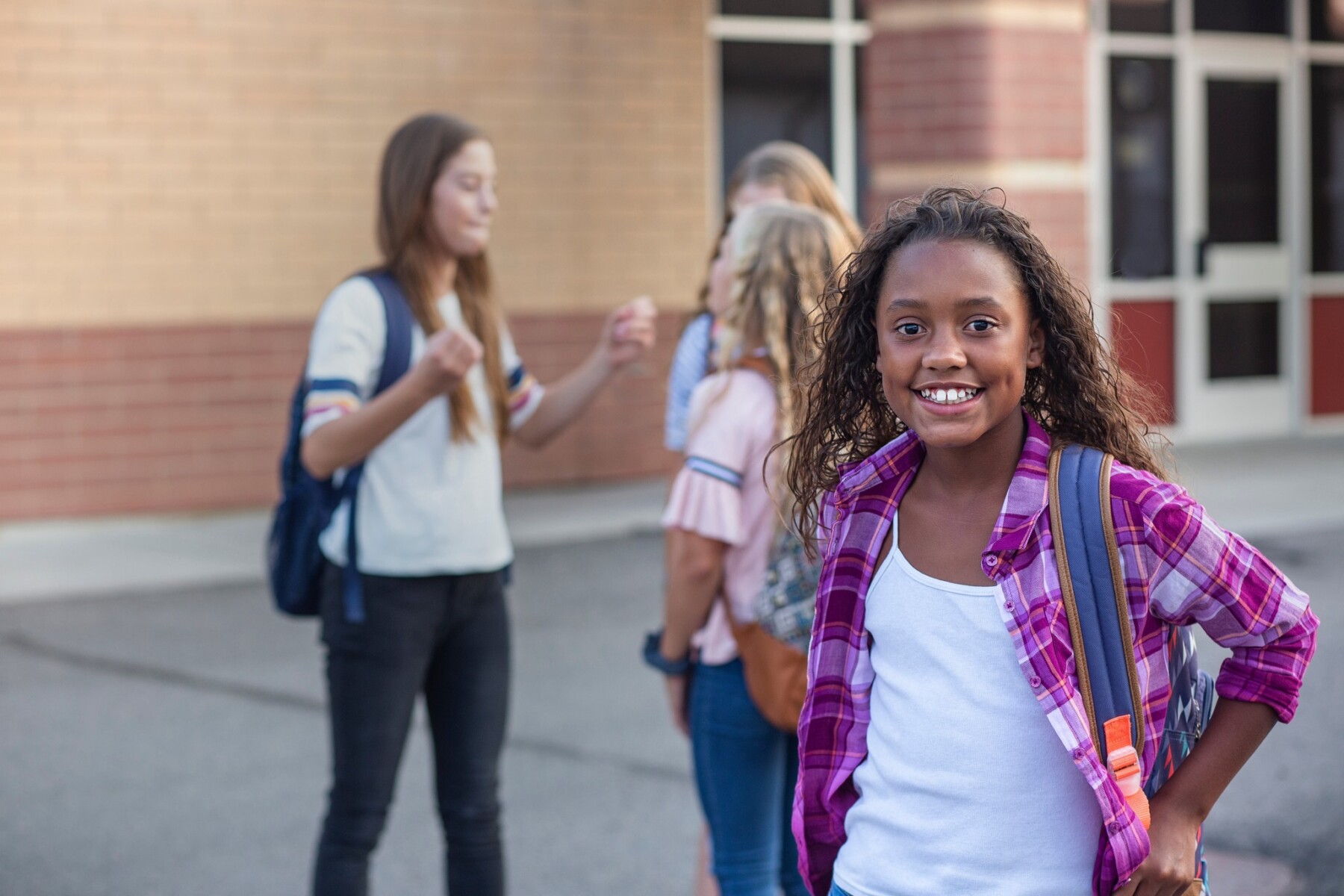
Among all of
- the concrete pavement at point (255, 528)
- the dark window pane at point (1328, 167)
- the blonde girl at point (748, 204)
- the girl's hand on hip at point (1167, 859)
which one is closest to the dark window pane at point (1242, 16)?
the dark window pane at point (1328, 167)

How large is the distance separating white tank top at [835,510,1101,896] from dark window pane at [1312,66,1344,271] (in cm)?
1340

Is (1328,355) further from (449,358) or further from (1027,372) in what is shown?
(1027,372)

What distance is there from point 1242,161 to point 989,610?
1311 centimetres

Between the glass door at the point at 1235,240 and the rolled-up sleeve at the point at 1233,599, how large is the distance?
12.3 m

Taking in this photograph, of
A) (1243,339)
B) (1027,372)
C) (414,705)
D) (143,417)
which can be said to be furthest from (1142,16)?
(1027,372)

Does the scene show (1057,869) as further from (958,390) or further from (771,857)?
(771,857)

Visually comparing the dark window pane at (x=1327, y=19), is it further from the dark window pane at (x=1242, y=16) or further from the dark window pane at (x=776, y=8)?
the dark window pane at (x=776, y=8)

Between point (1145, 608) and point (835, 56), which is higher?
point (835, 56)

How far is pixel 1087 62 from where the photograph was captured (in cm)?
1105

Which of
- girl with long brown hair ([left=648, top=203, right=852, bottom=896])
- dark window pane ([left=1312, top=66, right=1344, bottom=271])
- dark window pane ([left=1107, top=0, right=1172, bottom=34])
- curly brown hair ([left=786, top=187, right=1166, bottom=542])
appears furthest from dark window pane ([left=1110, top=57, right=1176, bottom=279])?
curly brown hair ([left=786, top=187, right=1166, bottom=542])

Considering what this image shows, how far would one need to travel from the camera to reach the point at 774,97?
1292 centimetres

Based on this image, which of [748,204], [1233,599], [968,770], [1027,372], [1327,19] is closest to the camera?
[1233,599]

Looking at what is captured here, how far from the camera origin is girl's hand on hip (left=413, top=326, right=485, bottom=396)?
10.8ft

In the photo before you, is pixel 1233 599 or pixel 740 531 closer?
pixel 1233 599
